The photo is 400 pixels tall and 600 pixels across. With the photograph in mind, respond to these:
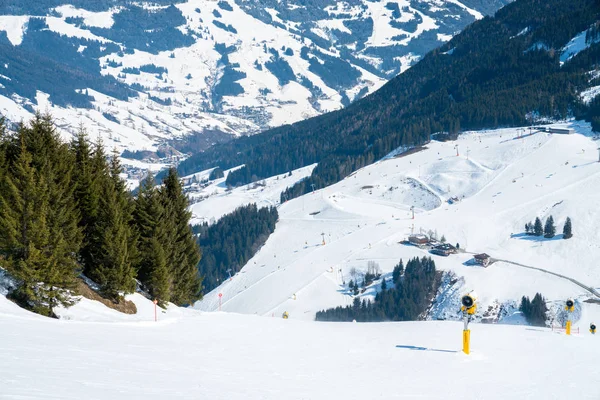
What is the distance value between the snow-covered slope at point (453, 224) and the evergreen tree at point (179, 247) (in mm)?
58374

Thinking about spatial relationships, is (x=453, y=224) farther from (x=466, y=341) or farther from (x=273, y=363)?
(x=273, y=363)

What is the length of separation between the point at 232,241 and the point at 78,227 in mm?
125099

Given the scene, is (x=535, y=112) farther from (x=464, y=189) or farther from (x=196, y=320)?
(x=196, y=320)

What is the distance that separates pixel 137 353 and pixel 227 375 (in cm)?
349

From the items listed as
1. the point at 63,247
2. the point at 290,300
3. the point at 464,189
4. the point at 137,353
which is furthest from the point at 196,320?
the point at 464,189

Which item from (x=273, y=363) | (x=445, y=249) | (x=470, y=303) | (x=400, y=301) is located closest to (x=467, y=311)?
(x=470, y=303)

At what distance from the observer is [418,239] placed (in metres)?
126

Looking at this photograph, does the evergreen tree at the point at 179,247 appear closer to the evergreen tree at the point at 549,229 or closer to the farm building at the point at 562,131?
the evergreen tree at the point at 549,229

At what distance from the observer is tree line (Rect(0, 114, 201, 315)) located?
2908 cm

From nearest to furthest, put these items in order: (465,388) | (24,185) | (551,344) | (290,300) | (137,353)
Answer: (465,388) → (137,353) → (551,344) → (24,185) → (290,300)

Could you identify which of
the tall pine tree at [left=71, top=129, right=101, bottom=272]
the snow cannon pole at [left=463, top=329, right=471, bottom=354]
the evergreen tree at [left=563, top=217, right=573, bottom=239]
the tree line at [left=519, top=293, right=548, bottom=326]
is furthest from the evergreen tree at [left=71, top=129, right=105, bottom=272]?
the evergreen tree at [left=563, top=217, right=573, bottom=239]

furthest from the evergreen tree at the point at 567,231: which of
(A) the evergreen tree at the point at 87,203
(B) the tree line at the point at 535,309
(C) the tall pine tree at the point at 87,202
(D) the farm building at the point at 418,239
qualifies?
(A) the evergreen tree at the point at 87,203

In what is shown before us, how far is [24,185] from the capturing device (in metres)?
29.9

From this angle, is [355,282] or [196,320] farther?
[355,282]
